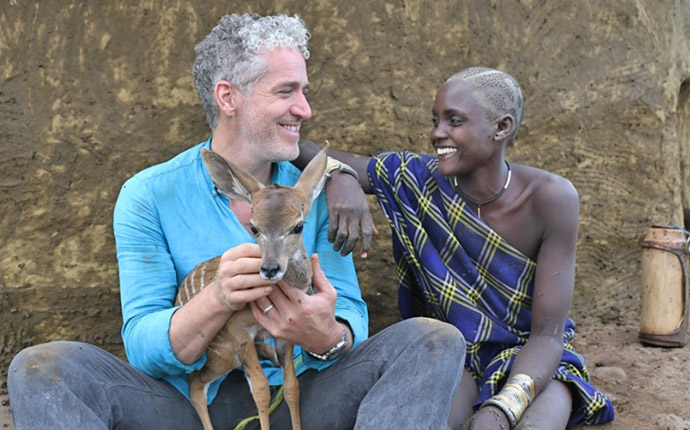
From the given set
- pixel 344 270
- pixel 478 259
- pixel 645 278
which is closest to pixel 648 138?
pixel 645 278

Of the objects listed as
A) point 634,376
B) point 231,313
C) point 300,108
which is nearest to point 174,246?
point 231,313

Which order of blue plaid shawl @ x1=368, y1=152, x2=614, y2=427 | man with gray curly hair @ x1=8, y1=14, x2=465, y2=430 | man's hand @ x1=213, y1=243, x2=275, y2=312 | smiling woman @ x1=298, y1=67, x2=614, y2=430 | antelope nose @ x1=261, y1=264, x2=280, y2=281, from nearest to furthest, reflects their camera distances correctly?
antelope nose @ x1=261, y1=264, x2=280, y2=281
man's hand @ x1=213, y1=243, x2=275, y2=312
man with gray curly hair @ x1=8, y1=14, x2=465, y2=430
smiling woman @ x1=298, y1=67, x2=614, y2=430
blue plaid shawl @ x1=368, y1=152, x2=614, y2=427

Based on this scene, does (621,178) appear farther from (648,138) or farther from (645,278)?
(645,278)

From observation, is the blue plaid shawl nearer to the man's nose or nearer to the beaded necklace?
the beaded necklace

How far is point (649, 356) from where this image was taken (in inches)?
193

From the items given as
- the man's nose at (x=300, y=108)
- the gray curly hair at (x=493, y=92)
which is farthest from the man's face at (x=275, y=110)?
the gray curly hair at (x=493, y=92)

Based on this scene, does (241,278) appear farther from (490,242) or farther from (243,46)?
(490,242)

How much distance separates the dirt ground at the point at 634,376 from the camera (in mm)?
4237

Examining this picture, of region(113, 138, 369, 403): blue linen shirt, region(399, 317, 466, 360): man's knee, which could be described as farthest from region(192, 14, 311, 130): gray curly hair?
region(399, 317, 466, 360): man's knee

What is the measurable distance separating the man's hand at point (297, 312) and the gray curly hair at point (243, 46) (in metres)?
0.93

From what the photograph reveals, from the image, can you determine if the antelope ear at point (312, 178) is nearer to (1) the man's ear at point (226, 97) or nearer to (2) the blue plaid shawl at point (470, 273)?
(1) the man's ear at point (226, 97)

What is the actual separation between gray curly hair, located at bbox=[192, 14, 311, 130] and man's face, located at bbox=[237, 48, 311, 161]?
4cm

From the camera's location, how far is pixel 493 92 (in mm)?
3998

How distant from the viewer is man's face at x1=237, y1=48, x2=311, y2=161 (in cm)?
362
